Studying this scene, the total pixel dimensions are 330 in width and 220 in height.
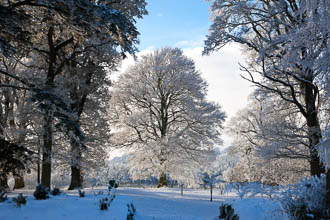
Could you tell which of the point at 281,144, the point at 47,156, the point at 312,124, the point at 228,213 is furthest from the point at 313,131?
the point at 47,156

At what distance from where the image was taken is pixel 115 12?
20.6ft

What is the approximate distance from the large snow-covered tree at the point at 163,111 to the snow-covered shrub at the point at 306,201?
36.8 ft

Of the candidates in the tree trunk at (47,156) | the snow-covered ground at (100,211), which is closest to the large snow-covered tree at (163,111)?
the tree trunk at (47,156)

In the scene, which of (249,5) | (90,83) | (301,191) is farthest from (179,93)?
(301,191)

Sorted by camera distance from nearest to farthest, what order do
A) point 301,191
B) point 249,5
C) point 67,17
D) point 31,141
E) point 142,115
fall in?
point 301,191 < point 67,17 < point 249,5 < point 31,141 < point 142,115

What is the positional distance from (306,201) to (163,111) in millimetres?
13633

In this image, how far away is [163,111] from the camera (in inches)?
703

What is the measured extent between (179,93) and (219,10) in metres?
8.17

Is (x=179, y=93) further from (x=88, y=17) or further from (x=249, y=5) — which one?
(x=88, y=17)

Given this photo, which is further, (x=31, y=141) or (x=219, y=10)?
(x=31, y=141)

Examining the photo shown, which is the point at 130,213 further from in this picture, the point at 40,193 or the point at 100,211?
the point at 40,193

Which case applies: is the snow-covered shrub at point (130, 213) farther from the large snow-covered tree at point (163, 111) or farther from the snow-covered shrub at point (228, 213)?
the large snow-covered tree at point (163, 111)

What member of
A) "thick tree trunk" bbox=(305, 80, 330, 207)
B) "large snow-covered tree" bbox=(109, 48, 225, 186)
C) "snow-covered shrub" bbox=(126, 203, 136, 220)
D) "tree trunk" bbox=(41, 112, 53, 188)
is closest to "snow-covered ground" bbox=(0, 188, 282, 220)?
"snow-covered shrub" bbox=(126, 203, 136, 220)

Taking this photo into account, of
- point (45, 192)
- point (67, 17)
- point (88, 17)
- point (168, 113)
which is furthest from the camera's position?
point (168, 113)
